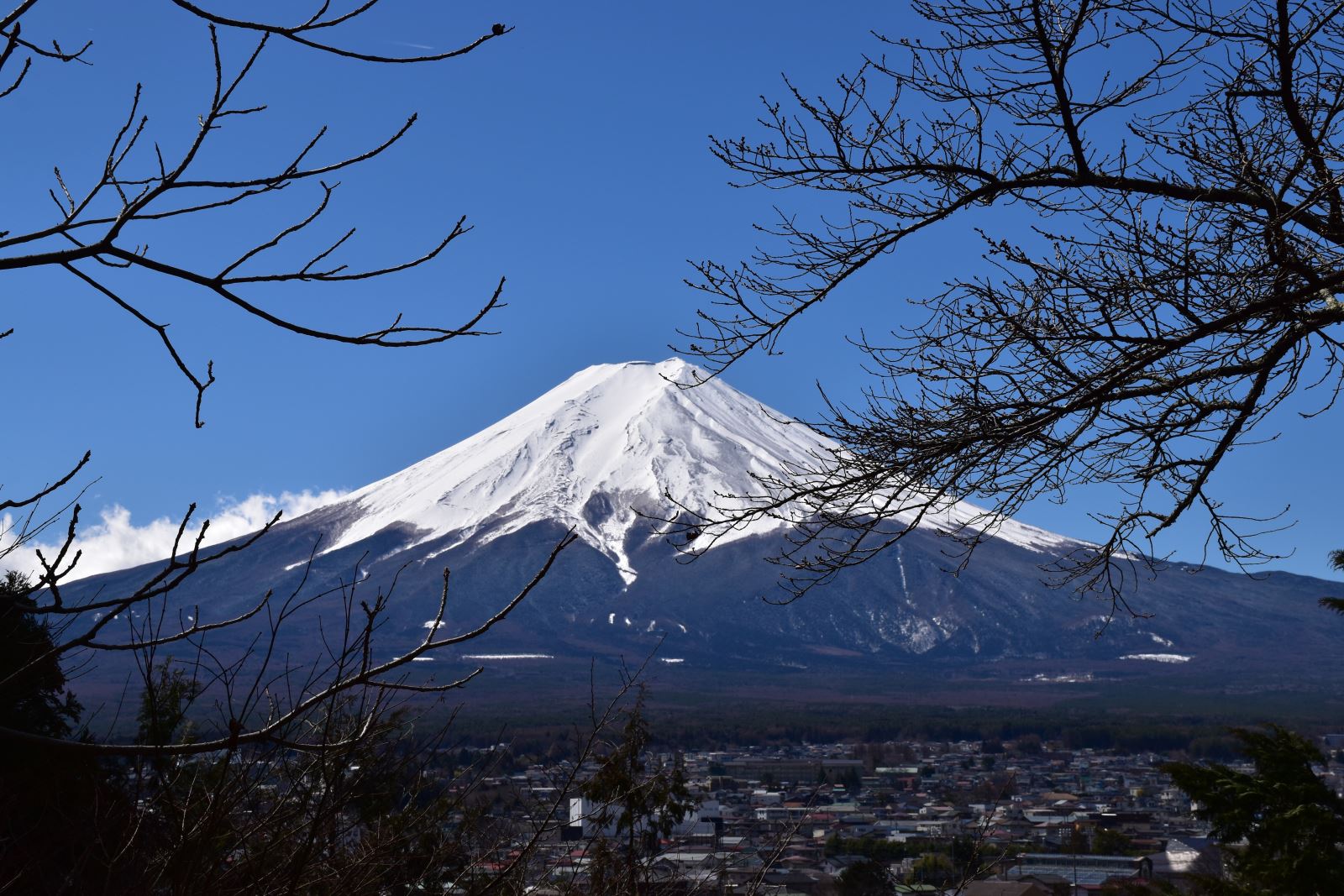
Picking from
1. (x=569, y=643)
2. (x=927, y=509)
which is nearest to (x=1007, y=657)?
(x=569, y=643)

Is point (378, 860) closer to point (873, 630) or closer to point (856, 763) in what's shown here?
point (856, 763)

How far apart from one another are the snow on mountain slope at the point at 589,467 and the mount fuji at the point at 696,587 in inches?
15.0

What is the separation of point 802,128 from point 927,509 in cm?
123

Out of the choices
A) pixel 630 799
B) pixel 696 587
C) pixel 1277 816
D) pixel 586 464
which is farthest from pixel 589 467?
pixel 630 799

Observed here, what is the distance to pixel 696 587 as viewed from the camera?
5728 inches

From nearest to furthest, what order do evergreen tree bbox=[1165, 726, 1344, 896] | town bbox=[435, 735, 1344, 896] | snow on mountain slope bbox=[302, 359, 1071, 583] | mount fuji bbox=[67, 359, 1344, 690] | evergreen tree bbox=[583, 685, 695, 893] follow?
town bbox=[435, 735, 1344, 896], evergreen tree bbox=[583, 685, 695, 893], evergreen tree bbox=[1165, 726, 1344, 896], mount fuji bbox=[67, 359, 1344, 690], snow on mountain slope bbox=[302, 359, 1071, 583]

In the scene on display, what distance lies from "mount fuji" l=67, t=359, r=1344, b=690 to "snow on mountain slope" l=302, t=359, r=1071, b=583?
38cm

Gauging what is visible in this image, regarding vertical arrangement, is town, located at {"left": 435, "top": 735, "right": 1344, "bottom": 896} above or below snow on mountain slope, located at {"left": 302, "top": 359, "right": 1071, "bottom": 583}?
below

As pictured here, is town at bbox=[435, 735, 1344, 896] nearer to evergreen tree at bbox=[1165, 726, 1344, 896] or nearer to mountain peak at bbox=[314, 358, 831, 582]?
evergreen tree at bbox=[1165, 726, 1344, 896]

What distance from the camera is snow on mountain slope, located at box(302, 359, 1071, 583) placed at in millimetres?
140625

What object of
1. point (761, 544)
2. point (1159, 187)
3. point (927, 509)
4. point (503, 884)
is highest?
point (761, 544)

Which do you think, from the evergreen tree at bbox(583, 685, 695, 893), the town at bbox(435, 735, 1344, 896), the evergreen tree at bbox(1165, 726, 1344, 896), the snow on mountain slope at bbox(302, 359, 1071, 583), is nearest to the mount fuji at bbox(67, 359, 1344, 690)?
the snow on mountain slope at bbox(302, 359, 1071, 583)

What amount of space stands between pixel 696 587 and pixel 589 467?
19.5 m

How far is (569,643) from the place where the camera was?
128375 millimetres
